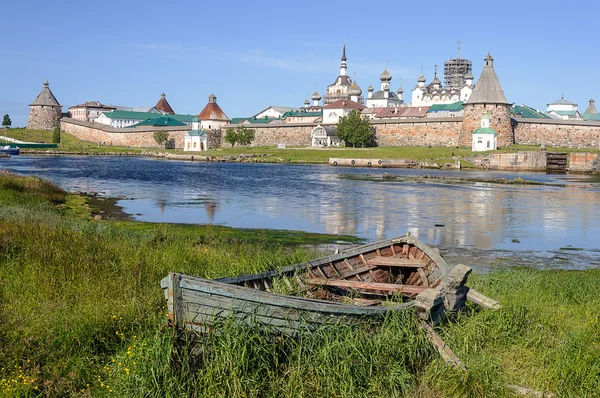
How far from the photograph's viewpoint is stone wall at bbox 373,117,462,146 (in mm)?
83688

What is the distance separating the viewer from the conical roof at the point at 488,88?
256ft

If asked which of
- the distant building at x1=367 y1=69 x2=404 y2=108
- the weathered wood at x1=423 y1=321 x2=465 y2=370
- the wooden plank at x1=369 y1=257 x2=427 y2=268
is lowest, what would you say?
the weathered wood at x1=423 y1=321 x2=465 y2=370

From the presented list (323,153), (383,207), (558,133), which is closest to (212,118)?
(323,153)

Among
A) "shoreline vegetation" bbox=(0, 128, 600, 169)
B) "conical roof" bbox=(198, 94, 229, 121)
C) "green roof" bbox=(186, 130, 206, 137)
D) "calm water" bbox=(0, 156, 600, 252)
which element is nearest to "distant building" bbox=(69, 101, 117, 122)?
"conical roof" bbox=(198, 94, 229, 121)

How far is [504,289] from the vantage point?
10.6 meters

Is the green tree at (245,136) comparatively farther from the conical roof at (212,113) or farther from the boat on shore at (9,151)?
the boat on shore at (9,151)

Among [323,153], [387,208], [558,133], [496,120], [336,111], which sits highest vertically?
[336,111]

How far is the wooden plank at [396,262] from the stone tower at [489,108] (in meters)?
70.5

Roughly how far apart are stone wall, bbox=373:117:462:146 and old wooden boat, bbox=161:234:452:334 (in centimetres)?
7543

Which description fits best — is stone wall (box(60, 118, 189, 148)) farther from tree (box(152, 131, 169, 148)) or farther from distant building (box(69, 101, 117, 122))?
distant building (box(69, 101, 117, 122))

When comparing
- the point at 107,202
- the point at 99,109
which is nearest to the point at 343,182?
the point at 107,202

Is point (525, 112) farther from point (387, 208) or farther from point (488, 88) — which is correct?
point (387, 208)

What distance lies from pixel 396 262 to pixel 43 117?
404ft

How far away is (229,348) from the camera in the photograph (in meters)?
6.18
